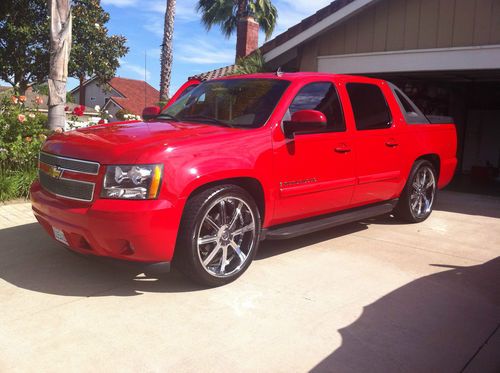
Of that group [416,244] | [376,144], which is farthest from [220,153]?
[416,244]

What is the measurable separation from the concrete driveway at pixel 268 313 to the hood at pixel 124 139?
0.85 metres

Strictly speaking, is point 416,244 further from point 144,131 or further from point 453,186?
point 453,186

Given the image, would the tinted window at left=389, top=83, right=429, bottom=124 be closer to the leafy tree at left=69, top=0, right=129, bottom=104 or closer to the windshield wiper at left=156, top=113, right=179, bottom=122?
the windshield wiper at left=156, top=113, right=179, bottom=122

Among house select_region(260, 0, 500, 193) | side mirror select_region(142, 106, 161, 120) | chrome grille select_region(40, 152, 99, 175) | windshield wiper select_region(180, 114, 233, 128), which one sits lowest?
chrome grille select_region(40, 152, 99, 175)

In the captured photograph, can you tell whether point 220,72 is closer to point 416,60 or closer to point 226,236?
point 416,60

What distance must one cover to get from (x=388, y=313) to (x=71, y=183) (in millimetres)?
2584

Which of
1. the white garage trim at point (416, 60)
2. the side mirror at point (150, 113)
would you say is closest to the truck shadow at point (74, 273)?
the side mirror at point (150, 113)

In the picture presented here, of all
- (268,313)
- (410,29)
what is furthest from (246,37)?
(268,313)

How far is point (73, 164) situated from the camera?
Result: 12.5 feet

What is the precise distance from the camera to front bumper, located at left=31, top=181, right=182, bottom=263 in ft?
11.4

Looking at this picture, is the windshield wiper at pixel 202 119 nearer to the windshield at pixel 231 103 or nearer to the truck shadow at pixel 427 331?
the windshield at pixel 231 103

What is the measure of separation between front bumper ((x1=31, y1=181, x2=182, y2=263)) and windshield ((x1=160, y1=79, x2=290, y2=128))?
1.27 meters

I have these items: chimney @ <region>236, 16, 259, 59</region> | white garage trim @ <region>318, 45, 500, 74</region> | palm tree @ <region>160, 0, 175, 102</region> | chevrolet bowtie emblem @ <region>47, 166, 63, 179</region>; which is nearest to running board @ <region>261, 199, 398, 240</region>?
chevrolet bowtie emblem @ <region>47, 166, 63, 179</region>

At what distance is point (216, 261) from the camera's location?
13.4 ft
